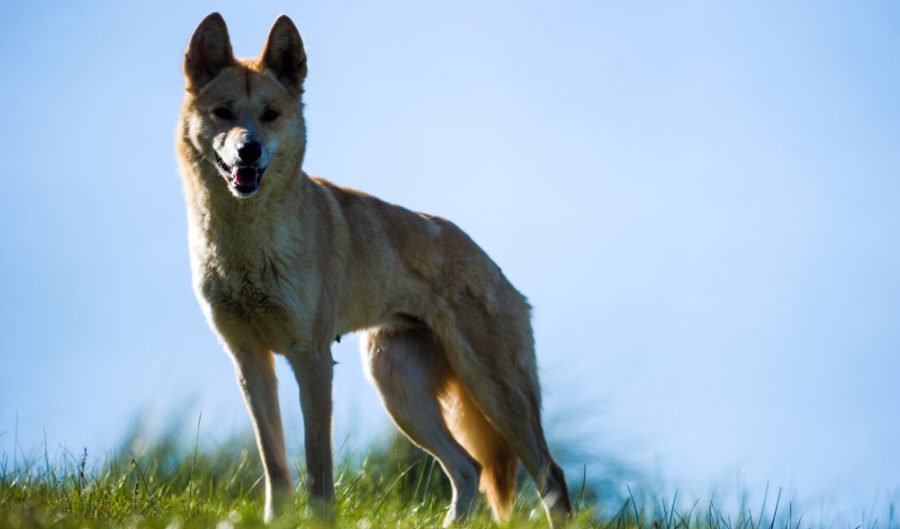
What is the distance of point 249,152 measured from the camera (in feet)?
18.6

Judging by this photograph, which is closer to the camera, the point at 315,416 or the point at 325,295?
the point at 315,416

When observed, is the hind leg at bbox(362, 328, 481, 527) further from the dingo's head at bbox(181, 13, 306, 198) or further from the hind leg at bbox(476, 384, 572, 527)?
the dingo's head at bbox(181, 13, 306, 198)

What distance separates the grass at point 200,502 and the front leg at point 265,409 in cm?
15

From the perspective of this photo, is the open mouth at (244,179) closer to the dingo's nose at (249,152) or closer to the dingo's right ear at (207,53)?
the dingo's nose at (249,152)

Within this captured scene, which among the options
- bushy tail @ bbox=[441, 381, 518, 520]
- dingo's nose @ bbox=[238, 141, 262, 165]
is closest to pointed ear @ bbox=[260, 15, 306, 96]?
dingo's nose @ bbox=[238, 141, 262, 165]

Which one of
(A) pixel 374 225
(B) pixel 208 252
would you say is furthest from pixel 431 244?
(B) pixel 208 252

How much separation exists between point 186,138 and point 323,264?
96cm

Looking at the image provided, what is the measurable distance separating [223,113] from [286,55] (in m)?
0.56

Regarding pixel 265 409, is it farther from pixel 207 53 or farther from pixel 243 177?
pixel 207 53

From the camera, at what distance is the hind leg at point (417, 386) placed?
22.8 feet

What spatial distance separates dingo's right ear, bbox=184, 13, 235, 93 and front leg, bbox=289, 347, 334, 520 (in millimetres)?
1539

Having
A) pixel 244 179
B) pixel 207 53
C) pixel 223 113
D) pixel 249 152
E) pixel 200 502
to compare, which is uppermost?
pixel 207 53

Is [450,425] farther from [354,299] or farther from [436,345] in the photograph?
[354,299]

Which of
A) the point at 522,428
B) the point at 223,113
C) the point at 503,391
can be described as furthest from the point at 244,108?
the point at 522,428
